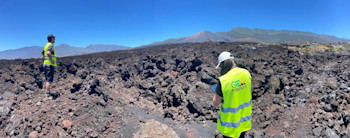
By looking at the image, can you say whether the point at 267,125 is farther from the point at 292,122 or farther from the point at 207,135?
the point at 207,135

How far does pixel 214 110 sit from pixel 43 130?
18.2 ft

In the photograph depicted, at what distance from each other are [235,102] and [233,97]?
99 mm

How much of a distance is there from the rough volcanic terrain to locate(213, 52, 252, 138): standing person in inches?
107

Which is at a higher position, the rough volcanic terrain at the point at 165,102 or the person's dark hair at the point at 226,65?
the person's dark hair at the point at 226,65

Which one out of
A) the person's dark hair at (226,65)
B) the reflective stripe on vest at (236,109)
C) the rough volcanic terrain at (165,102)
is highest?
the person's dark hair at (226,65)

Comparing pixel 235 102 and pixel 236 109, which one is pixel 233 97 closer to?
pixel 235 102

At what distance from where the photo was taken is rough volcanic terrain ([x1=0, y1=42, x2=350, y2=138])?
195 inches

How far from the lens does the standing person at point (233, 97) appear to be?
2.29 m

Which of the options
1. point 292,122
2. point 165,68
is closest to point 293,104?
point 292,122

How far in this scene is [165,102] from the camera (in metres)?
7.46

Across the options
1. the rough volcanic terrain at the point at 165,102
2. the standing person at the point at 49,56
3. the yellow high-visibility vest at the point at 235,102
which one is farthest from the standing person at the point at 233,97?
the standing person at the point at 49,56

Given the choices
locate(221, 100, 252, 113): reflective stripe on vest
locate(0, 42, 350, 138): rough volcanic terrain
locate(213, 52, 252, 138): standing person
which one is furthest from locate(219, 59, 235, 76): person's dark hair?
locate(0, 42, 350, 138): rough volcanic terrain

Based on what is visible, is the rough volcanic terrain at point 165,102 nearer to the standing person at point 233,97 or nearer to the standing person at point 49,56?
the standing person at point 49,56

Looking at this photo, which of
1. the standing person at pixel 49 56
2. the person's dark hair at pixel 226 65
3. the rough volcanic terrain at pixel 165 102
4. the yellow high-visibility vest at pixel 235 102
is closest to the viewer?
the yellow high-visibility vest at pixel 235 102
